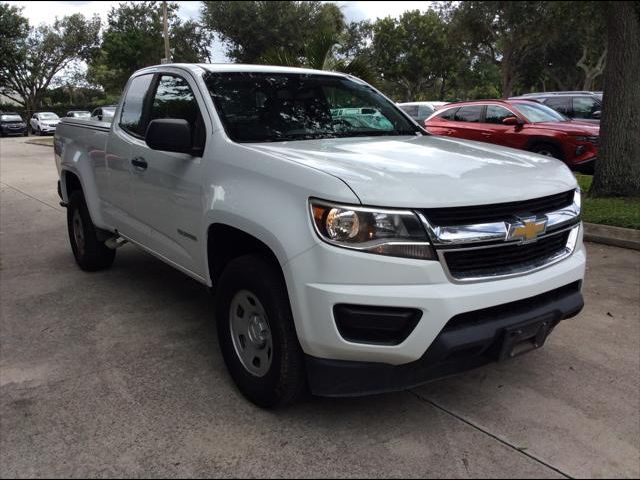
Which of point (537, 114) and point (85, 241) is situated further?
point (537, 114)

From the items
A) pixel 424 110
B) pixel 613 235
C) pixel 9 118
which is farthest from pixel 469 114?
pixel 9 118

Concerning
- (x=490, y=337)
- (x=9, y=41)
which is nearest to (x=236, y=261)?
(x=490, y=337)

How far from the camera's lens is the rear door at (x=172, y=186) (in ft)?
11.2

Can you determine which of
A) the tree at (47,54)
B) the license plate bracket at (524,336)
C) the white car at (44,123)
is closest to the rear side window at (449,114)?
the license plate bracket at (524,336)

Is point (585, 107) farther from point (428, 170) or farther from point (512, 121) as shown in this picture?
point (428, 170)

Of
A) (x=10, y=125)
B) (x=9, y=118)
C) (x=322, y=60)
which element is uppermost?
(x=322, y=60)

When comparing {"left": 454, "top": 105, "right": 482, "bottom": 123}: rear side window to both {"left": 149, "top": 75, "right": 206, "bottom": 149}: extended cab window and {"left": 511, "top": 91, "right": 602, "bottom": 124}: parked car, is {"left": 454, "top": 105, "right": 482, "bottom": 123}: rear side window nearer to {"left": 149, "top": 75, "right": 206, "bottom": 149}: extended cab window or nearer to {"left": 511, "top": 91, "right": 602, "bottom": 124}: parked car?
{"left": 511, "top": 91, "right": 602, "bottom": 124}: parked car

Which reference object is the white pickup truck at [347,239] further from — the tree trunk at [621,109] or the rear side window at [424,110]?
the rear side window at [424,110]

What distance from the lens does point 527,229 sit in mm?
2719

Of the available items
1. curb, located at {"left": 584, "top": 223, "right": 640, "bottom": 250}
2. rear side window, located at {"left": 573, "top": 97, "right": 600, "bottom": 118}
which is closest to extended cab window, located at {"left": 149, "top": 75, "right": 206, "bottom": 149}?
curb, located at {"left": 584, "top": 223, "right": 640, "bottom": 250}

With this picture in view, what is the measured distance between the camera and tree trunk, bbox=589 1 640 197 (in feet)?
24.0

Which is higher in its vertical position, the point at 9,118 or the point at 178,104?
the point at 178,104

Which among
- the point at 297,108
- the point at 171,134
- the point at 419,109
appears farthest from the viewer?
the point at 419,109

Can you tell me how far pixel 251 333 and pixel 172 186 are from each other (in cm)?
115
